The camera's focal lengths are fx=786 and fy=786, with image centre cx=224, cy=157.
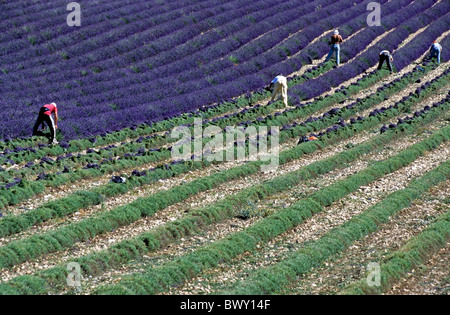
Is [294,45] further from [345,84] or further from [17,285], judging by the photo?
[17,285]

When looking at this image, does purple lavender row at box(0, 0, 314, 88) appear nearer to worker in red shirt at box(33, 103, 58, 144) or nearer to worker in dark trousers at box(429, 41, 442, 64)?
worker in red shirt at box(33, 103, 58, 144)

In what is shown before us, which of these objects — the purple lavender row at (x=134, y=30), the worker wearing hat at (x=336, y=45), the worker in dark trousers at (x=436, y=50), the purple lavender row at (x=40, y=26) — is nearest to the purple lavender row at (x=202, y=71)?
the worker wearing hat at (x=336, y=45)

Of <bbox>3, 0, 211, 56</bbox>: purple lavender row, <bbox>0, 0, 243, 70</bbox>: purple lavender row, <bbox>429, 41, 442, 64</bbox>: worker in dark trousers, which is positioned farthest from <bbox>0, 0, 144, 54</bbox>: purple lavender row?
<bbox>429, 41, 442, 64</bbox>: worker in dark trousers

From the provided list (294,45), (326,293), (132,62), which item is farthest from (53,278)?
(294,45)

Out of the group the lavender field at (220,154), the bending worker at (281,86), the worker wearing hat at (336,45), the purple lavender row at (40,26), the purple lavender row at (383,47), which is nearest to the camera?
the lavender field at (220,154)

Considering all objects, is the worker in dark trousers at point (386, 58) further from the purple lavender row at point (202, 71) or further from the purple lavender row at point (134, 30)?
the purple lavender row at point (134, 30)
